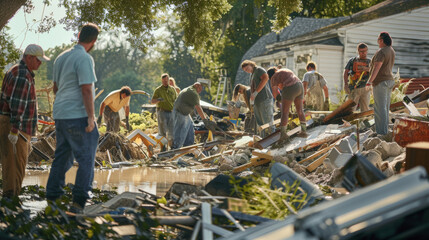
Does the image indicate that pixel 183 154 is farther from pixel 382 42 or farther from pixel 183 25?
pixel 382 42

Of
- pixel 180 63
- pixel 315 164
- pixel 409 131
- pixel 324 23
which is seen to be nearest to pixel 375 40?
pixel 324 23

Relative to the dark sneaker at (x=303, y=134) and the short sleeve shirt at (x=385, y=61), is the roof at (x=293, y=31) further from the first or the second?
the short sleeve shirt at (x=385, y=61)

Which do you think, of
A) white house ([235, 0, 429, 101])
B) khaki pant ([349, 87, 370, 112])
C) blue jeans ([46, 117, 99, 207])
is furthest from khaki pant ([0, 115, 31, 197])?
white house ([235, 0, 429, 101])

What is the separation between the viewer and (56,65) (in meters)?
6.52

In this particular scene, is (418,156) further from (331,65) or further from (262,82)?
(331,65)

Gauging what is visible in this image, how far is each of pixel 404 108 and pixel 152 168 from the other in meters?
6.00

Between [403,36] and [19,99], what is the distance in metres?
21.1

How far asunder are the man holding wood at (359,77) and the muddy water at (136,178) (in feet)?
12.2

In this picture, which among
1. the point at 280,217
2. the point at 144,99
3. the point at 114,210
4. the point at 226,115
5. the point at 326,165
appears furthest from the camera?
the point at 144,99

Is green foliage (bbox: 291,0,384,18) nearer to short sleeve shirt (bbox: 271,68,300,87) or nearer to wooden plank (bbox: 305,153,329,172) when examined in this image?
short sleeve shirt (bbox: 271,68,300,87)

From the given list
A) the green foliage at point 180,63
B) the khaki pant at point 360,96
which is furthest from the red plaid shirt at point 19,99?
the green foliage at point 180,63

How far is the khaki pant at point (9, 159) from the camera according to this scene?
6.96 meters

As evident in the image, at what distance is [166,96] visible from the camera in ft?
51.2

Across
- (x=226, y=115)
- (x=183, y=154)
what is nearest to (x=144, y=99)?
(x=226, y=115)
